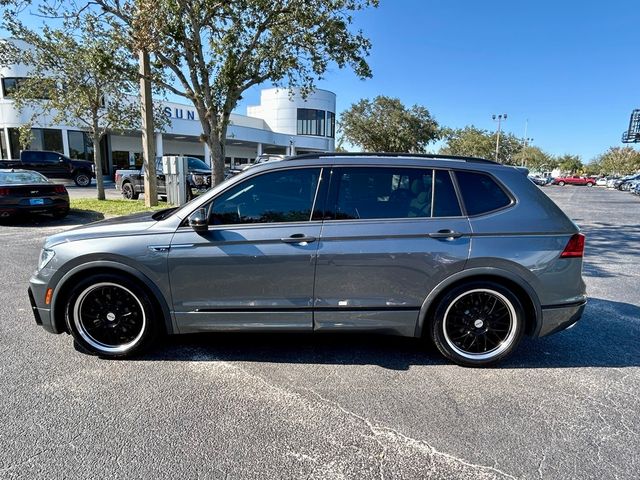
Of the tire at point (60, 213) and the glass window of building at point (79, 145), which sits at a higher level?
the glass window of building at point (79, 145)

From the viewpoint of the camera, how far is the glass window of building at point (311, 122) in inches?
1866

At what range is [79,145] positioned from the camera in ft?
95.9

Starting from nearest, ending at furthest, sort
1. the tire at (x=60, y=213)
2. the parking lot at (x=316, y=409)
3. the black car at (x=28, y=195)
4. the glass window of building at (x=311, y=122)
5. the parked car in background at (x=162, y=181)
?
1. the parking lot at (x=316, y=409)
2. the black car at (x=28, y=195)
3. the tire at (x=60, y=213)
4. the parked car in background at (x=162, y=181)
5. the glass window of building at (x=311, y=122)

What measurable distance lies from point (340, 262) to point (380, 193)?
2.31ft

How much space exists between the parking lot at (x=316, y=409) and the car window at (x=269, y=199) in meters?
1.26

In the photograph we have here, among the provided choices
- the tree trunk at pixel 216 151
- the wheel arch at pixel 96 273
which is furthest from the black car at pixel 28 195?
the wheel arch at pixel 96 273

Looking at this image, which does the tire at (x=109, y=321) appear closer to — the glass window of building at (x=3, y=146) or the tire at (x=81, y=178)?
the tire at (x=81, y=178)

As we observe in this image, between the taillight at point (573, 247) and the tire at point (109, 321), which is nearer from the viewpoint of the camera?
the taillight at point (573, 247)

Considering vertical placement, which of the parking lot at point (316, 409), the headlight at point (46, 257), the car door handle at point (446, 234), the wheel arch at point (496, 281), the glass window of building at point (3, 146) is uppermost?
the glass window of building at point (3, 146)

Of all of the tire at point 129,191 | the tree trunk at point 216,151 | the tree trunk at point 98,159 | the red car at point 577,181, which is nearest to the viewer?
the tree trunk at point 216,151

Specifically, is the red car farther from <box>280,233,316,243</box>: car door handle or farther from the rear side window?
<box>280,233,316,243</box>: car door handle

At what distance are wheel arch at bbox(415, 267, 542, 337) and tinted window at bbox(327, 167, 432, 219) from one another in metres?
0.61

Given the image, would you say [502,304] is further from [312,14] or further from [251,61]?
[251,61]

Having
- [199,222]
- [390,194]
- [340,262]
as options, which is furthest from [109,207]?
[390,194]
